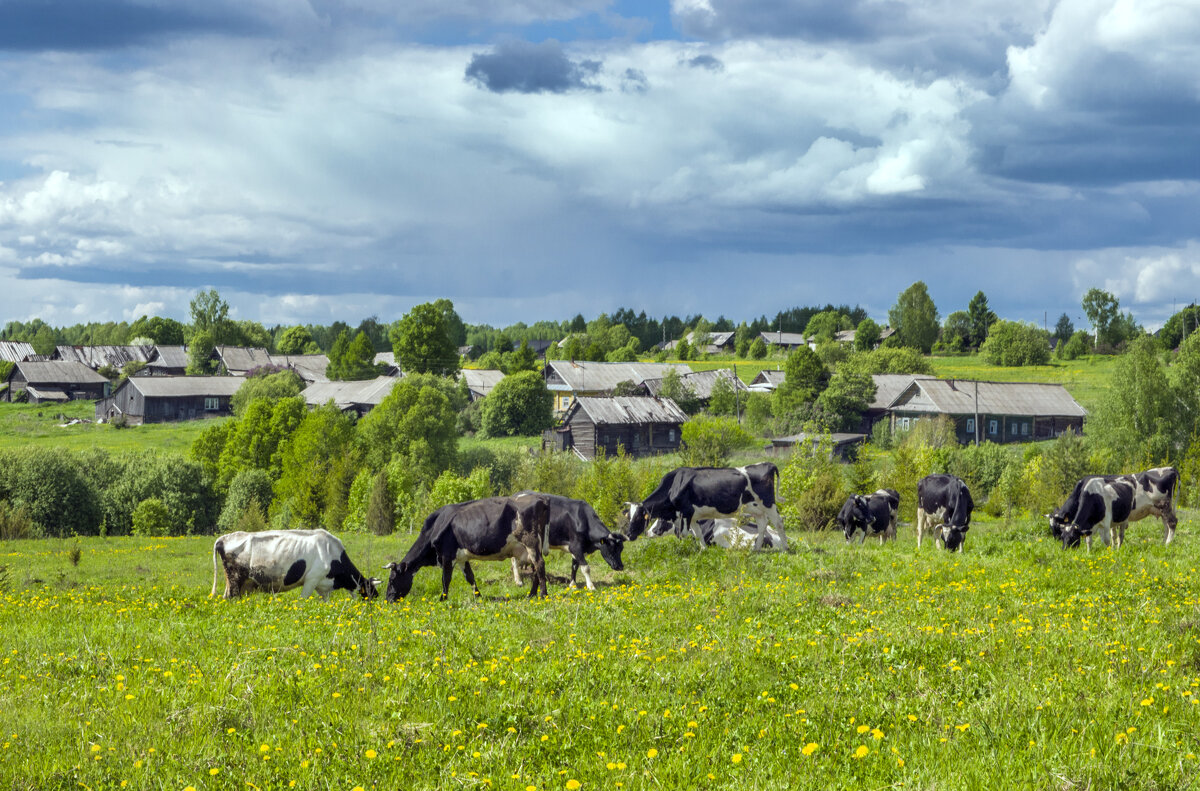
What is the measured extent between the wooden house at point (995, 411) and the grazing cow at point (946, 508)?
59947 millimetres

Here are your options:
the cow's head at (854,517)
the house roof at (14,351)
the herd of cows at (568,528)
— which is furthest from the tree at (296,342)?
the herd of cows at (568,528)

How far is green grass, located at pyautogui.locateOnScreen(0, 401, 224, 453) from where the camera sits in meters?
81.2

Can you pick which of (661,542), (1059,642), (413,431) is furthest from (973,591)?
(413,431)

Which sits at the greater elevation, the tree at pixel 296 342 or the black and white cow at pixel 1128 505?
the tree at pixel 296 342

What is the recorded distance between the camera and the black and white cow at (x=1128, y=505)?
20.1 meters

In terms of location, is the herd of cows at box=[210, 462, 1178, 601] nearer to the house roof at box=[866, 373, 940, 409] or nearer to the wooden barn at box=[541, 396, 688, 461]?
the wooden barn at box=[541, 396, 688, 461]

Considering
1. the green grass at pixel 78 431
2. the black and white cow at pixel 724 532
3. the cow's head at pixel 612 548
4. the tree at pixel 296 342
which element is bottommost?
the green grass at pixel 78 431

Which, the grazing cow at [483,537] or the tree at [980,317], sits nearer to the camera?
the grazing cow at [483,537]

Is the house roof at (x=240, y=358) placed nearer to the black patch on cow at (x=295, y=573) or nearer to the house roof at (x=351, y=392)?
the house roof at (x=351, y=392)

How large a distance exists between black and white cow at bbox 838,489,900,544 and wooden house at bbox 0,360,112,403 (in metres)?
111

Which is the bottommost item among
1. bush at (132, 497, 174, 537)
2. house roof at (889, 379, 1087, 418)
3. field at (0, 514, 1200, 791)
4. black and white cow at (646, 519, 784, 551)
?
bush at (132, 497, 174, 537)

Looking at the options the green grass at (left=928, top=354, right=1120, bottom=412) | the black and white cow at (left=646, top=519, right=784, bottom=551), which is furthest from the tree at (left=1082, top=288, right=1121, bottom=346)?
the black and white cow at (left=646, top=519, right=784, bottom=551)

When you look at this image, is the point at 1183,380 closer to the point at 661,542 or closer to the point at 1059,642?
the point at 661,542

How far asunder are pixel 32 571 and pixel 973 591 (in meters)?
26.9
